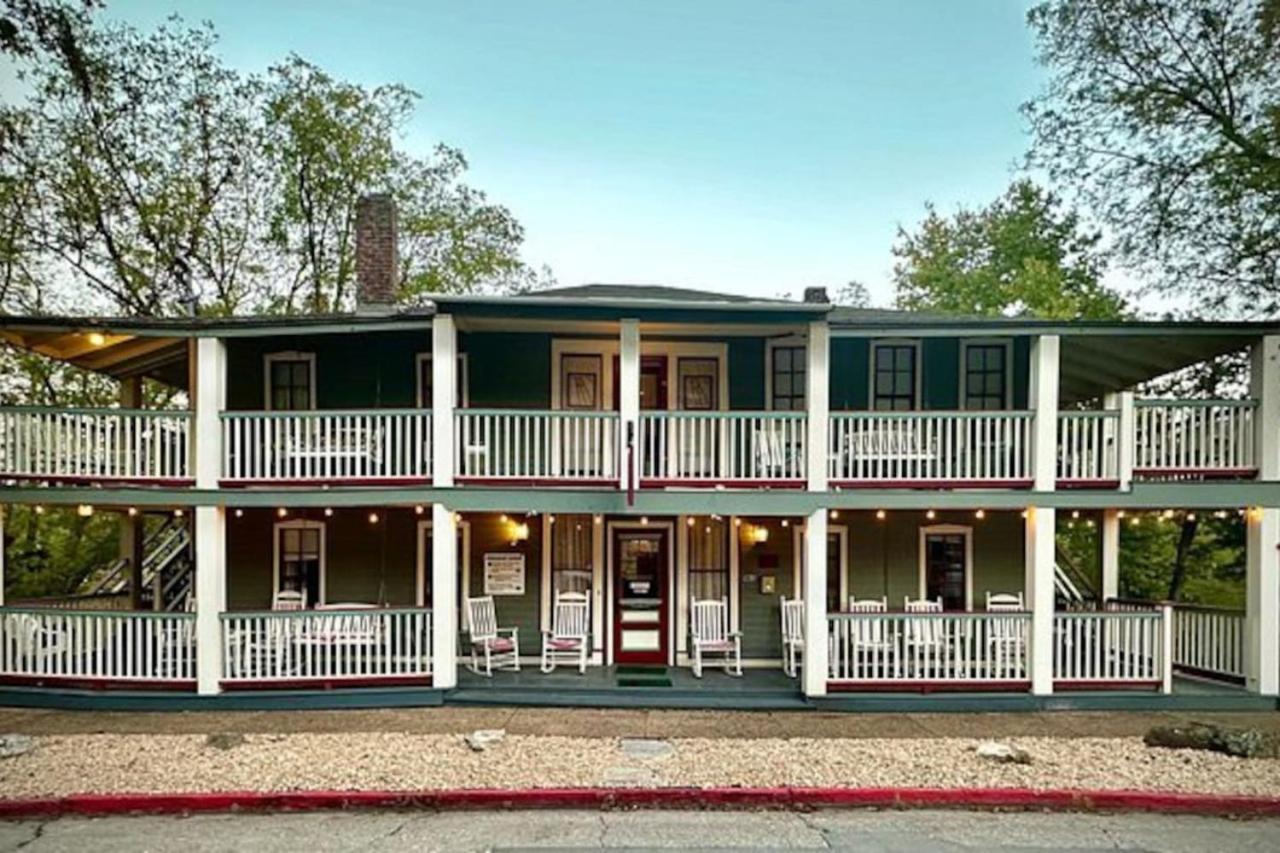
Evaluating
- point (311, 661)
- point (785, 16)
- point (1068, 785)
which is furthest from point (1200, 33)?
point (311, 661)

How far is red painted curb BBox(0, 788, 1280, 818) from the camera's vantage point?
21.6 ft

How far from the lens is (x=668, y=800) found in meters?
6.74

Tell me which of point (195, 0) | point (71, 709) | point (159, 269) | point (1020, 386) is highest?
point (195, 0)

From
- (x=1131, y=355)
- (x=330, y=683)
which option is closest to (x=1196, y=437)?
(x=1131, y=355)

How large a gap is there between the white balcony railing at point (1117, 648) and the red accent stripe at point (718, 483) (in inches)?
157

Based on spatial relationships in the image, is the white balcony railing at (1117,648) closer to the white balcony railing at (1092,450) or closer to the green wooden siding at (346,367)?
the white balcony railing at (1092,450)

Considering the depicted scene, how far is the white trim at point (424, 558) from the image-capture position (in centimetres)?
1212

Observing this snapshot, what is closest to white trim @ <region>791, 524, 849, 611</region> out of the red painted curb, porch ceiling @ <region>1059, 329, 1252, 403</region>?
porch ceiling @ <region>1059, 329, 1252, 403</region>

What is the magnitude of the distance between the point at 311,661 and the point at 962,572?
34.1 ft

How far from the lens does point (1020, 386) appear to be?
12344 mm

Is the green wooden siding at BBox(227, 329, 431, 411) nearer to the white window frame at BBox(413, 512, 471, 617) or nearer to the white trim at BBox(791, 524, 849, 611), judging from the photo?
the white window frame at BBox(413, 512, 471, 617)

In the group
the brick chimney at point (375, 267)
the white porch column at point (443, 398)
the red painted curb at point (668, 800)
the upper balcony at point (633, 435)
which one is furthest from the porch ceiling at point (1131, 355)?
the brick chimney at point (375, 267)

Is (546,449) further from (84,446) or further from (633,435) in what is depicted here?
(84,446)

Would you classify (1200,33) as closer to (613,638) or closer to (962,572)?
(962,572)
